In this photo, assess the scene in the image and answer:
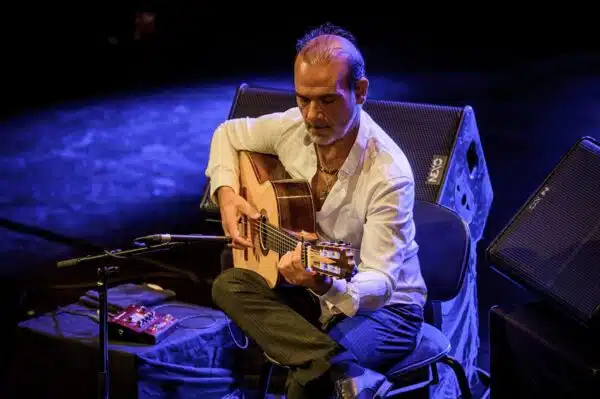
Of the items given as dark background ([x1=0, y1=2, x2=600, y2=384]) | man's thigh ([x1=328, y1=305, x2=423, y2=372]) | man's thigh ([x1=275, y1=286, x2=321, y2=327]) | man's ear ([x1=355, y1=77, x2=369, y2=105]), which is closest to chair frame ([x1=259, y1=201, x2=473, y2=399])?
man's thigh ([x1=328, y1=305, x2=423, y2=372])

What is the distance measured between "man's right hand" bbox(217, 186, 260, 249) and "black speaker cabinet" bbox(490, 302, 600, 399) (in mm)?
956

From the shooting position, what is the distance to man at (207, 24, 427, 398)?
2.80 metres

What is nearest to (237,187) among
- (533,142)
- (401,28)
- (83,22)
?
(533,142)

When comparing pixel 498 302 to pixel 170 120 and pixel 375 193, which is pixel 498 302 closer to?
pixel 375 193

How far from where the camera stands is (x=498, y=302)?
14.6ft

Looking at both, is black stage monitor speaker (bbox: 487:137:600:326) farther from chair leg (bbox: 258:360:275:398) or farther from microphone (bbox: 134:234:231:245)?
microphone (bbox: 134:234:231:245)

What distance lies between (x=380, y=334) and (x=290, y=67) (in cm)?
600

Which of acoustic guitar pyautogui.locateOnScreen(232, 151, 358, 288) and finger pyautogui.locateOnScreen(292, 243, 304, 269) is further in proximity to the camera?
finger pyautogui.locateOnScreen(292, 243, 304, 269)


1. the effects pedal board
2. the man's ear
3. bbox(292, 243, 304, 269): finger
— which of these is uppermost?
the man's ear

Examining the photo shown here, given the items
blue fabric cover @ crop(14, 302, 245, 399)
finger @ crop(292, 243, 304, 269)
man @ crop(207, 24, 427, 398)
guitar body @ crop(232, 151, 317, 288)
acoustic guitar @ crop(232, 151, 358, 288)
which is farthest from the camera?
blue fabric cover @ crop(14, 302, 245, 399)

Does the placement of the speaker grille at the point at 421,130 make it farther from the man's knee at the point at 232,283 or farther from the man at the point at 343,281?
the man's knee at the point at 232,283

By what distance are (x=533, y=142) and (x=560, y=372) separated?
128 inches

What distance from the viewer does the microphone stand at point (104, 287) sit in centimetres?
313

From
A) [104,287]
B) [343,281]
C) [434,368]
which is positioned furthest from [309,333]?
[104,287]
